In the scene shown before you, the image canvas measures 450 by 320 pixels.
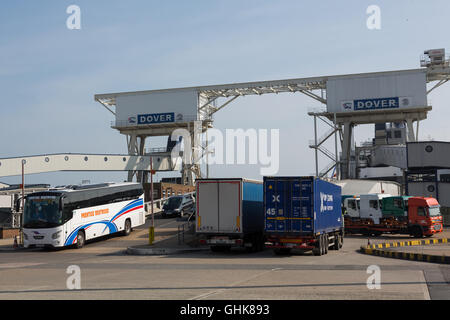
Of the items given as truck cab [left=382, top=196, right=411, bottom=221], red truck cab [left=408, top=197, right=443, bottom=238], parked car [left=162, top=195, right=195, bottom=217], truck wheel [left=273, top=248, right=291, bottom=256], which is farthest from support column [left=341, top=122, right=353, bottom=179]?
truck wheel [left=273, top=248, right=291, bottom=256]

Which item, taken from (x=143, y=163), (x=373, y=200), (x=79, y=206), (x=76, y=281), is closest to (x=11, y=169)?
(x=143, y=163)

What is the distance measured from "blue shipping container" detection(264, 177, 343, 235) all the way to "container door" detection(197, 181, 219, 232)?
8.03 ft

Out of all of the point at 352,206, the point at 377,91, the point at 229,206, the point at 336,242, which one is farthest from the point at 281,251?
the point at 377,91

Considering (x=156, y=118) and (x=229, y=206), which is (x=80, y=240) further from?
(x=156, y=118)

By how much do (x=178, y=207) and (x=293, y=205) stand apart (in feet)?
73.7

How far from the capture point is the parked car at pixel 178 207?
42906 millimetres

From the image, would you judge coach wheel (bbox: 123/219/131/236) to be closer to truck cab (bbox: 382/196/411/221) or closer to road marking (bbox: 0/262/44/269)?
road marking (bbox: 0/262/44/269)

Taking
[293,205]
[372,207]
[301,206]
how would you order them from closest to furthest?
[301,206] → [293,205] → [372,207]

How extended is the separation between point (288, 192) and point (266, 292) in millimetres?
10961

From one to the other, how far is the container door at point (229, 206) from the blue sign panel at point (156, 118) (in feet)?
148

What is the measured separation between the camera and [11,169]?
47938mm

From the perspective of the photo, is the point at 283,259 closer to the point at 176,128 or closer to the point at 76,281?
the point at 76,281

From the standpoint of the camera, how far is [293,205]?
21.9 m

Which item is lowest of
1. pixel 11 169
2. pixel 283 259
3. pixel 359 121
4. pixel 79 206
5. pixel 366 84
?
pixel 283 259
